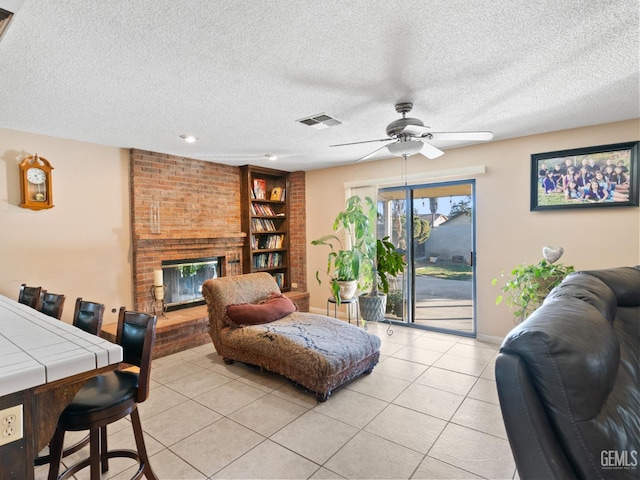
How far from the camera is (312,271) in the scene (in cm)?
569

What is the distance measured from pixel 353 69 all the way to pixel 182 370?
313 cm

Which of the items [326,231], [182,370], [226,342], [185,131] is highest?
[185,131]

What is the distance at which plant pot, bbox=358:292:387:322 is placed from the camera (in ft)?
14.2

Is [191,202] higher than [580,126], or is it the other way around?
[580,126]

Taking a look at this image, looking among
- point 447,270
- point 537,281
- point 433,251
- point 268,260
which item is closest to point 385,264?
point 433,251

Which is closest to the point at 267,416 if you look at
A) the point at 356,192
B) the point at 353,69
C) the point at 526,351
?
the point at 526,351

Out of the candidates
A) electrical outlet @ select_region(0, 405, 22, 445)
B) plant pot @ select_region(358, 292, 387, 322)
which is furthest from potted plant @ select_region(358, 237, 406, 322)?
electrical outlet @ select_region(0, 405, 22, 445)

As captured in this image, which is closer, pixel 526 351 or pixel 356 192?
pixel 526 351

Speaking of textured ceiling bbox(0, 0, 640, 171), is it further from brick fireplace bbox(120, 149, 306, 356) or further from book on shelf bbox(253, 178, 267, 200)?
book on shelf bbox(253, 178, 267, 200)

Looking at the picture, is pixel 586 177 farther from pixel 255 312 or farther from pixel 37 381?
pixel 37 381

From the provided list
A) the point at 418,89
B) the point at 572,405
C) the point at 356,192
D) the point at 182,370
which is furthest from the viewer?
the point at 356,192

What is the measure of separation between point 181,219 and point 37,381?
11.9 feet

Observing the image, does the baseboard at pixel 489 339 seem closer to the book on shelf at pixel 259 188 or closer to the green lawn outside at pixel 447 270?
the green lawn outside at pixel 447 270

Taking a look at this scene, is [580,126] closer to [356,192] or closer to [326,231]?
[356,192]
